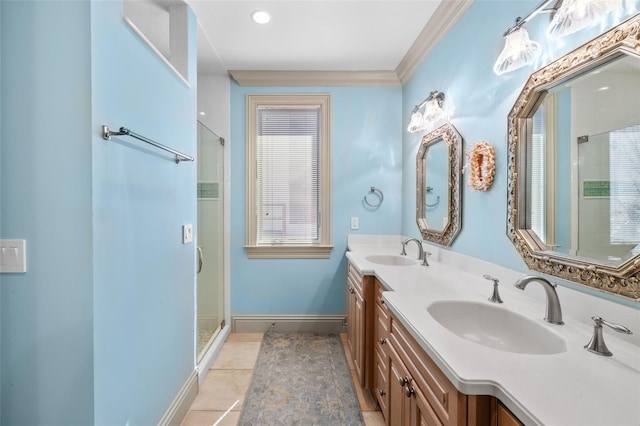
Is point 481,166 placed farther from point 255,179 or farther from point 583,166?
point 255,179

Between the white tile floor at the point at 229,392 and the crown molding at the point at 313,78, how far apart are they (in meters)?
2.52

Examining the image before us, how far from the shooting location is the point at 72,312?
3.24 feet

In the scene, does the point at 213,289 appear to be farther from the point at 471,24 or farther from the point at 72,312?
the point at 471,24

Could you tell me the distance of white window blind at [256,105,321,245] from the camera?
2832 mm

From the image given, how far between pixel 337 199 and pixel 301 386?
5.34 ft

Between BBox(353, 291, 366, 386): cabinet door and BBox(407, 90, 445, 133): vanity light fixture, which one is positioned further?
BBox(407, 90, 445, 133): vanity light fixture


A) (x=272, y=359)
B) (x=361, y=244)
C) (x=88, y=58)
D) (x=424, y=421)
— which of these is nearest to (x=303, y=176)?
(x=361, y=244)

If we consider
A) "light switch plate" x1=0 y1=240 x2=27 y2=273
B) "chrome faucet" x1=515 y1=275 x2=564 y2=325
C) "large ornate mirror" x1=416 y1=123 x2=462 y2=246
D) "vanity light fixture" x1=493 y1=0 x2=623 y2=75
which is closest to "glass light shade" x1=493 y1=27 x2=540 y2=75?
"vanity light fixture" x1=493 y1=0 x2=623 y2=75

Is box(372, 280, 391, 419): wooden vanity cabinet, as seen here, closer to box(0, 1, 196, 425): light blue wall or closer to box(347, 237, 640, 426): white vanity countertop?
box(347, 237, 640, 426): white vanity countertop

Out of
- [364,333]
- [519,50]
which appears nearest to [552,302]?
[519,50]

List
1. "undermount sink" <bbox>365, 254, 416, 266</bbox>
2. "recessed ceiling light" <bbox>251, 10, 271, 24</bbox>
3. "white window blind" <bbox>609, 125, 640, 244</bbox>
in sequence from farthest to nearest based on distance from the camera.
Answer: "undermount sink" <bbox>365, 254, 416, 266</bbox> < "recessed ceiling light" <bbox>251, 10, 271, 24</bbox> < "white window blind" <bbox>609, 125, 640, 244</bbox>

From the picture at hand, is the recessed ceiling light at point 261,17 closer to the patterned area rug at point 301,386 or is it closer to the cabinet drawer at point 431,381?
the cabinet drawer at point 431,381

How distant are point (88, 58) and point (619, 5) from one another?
1.71 metres

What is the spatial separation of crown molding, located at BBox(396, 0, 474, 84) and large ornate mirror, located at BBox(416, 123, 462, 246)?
2.14 feet
